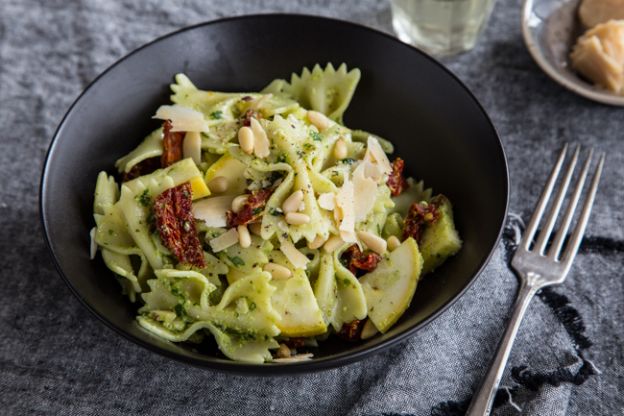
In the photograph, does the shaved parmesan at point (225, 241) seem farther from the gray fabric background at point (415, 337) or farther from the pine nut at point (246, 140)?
the gray fabric background at point (415, 337)

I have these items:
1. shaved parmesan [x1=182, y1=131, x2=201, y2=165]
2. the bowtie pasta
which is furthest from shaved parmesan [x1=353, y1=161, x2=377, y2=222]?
shaved parmesan [x1=182, y1=131, x2=201, y2=165]

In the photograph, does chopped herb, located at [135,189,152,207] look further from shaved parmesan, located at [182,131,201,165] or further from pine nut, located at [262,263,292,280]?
pine nut, located at [262,263,292,280]

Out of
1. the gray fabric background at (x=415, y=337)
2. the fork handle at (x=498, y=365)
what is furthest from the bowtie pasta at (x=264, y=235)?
the fork handle at (x=498, y=365)

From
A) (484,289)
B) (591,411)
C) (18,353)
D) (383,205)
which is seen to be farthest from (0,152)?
(591,411)

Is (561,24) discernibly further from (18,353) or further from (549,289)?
(18,353)

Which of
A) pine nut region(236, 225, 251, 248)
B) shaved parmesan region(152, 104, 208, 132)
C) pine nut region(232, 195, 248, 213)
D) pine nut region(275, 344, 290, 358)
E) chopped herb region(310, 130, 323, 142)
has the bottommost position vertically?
pine nut region(275, 344, 290, 358)

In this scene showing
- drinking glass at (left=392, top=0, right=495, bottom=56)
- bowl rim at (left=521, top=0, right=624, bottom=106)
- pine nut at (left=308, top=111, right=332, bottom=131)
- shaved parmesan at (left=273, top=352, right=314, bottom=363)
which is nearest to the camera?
shaved parmesan at (left=273, top=352, right=314, bottom=363)
